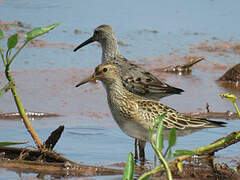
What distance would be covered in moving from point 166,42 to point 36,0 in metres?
3.94

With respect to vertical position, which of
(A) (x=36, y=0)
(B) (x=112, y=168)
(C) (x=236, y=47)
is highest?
(A) (x=36, y=0)

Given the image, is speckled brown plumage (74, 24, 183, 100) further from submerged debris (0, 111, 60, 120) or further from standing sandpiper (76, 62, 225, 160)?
standing sandpiper (76, 62, 225, 160)

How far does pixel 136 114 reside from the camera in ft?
20.5

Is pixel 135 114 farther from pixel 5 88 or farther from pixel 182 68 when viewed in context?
pixel 182 68

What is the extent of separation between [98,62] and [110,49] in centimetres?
181

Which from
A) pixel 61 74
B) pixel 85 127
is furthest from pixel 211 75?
pixel 85 127

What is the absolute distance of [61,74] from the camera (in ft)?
33.8

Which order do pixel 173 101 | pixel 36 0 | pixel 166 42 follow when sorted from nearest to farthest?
pixel 173 101
pixel 166 42
pixel 36 0

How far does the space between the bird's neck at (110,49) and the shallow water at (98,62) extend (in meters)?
0.66

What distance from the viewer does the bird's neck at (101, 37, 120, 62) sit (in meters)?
9.21

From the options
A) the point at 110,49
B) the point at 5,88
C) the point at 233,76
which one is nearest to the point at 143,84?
the point at 110,49

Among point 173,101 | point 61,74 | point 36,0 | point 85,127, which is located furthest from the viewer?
point 36,0

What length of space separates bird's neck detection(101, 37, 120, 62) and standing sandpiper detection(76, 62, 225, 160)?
266 centimetres

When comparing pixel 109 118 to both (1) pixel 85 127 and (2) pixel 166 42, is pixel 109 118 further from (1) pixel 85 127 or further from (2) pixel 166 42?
(2) pixel 166 42
